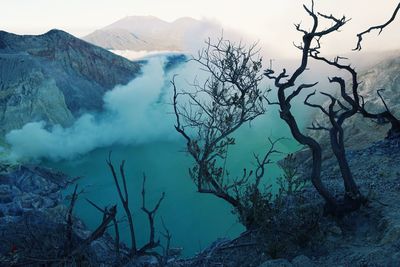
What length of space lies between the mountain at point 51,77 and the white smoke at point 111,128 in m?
1.57

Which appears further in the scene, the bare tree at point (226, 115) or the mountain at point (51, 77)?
the mountain at point (51, 77)

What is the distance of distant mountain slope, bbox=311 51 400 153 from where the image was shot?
2920 cm

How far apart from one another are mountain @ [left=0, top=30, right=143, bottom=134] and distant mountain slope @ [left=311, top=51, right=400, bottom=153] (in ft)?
120

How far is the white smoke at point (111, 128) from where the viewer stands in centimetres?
5525

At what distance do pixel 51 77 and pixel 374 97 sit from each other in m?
43.6

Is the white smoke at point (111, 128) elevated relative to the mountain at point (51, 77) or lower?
lower

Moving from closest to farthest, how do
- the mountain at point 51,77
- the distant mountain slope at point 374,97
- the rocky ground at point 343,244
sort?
1. the rocky ground at point 343,244
2. the distant mountain slope at point 374,97
3. the mountain at point 51,77

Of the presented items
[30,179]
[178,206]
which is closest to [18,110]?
[30,179]

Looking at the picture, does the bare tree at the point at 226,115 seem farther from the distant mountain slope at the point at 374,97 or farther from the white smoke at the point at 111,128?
the white smoke at the point at 111,128

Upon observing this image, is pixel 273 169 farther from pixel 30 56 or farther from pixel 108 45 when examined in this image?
pixel 108 45

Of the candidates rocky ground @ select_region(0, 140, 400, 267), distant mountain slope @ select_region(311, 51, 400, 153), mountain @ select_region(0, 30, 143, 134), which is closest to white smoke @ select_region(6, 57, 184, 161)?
mountain @ select_region(0, 30, 143, 134)

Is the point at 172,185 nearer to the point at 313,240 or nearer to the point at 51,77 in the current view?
the point at 51,77

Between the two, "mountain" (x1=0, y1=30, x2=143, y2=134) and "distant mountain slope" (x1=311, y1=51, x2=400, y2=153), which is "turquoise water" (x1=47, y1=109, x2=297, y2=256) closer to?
"distant mountain slope" (x1=311, y1=51, x2=400, y2=153)

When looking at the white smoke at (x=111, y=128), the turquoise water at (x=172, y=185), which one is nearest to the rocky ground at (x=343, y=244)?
the turquoise water at (x=172, y=185)
